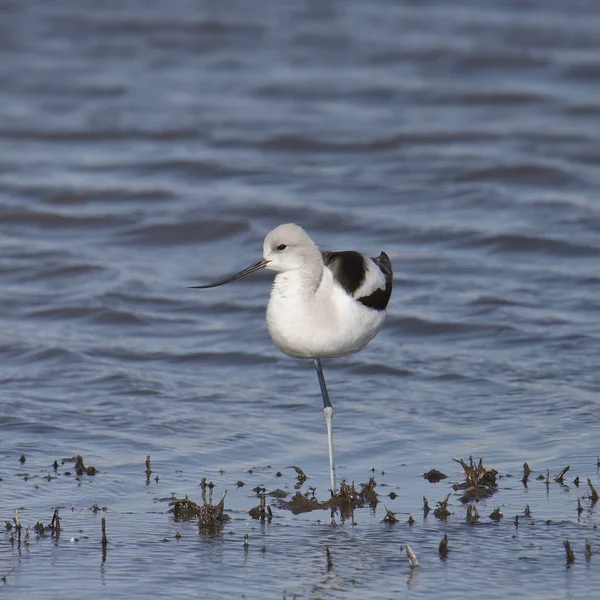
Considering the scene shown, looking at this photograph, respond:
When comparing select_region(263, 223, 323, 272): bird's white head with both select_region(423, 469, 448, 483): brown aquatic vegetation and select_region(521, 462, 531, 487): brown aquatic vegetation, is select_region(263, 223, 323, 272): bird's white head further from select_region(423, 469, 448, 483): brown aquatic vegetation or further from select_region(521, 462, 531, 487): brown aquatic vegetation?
select_region(521, 462, 531, 487): brown aquatic vegetation

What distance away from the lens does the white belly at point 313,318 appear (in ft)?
18.4

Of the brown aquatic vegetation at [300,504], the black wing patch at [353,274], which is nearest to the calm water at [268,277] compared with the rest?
the brown aquatic vegetation at [300,504]

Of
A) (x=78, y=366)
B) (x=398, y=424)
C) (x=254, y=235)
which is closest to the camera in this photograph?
(x=398, y=424)

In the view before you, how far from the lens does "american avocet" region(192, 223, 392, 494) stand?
5621 millimetres

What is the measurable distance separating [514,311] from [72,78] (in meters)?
8.73

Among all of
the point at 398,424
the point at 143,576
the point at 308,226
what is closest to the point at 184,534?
the point at 143,576

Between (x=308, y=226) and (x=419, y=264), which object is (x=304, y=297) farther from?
(x=308, y=226)

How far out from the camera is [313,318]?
5.63 m

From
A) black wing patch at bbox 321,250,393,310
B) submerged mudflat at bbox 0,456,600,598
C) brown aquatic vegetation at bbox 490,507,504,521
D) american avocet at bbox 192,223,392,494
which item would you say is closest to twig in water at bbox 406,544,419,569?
submerged mudflat at bbox 0,456,600,598

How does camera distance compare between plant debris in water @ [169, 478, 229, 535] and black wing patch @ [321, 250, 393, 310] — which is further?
black wing patch @ [321, 250, 393, 310]

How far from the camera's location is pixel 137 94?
15.1 metres

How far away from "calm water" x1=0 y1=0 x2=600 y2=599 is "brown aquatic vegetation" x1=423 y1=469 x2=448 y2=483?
6 centimetres

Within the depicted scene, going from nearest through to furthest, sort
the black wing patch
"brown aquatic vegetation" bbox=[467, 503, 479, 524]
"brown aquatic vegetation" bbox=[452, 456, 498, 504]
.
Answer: "brown aquatic vegetation" bbox=[467, 503, 479, 524], "brown aquatic vegetation" bbox=[452, 456, 498, 504], the black wing patch

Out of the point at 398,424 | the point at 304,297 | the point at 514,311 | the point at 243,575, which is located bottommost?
the point at 243,575
